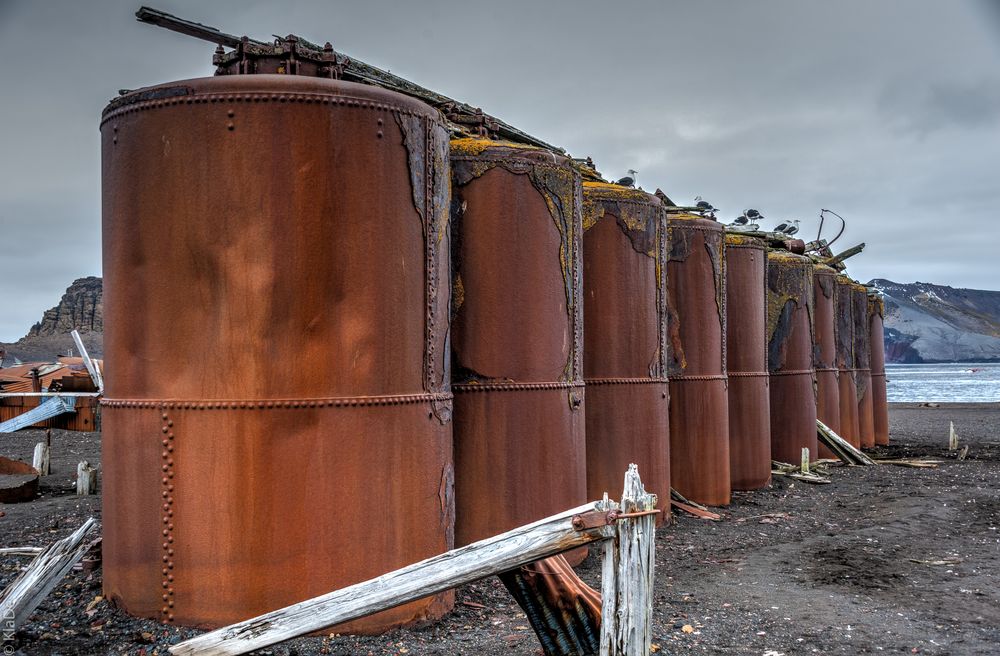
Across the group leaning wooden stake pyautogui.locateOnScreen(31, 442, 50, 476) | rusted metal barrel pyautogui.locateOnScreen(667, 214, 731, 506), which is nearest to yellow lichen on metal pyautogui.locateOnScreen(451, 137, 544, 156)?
rusted metal barrel pyautogui.locateOnScreen(667, 214, 731, 506)

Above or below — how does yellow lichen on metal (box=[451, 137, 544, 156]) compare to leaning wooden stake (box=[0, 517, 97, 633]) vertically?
above

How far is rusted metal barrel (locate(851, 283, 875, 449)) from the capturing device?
22656mm

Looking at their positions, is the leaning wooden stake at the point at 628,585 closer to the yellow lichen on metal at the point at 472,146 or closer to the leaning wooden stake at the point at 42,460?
the yellow lichen on metal at the point at 472,146

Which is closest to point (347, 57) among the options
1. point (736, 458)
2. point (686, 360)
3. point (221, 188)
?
point (221, 188)

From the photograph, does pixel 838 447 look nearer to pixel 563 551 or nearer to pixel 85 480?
pixel 85 480

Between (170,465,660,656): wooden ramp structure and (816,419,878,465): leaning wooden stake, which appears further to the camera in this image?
(816,419,878,465): leaning wooden stake

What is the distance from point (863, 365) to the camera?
2288 cm

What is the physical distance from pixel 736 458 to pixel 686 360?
2.77 m

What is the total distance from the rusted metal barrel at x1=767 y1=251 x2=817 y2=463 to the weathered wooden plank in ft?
40.7

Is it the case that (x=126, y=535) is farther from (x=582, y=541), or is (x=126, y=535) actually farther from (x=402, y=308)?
(x=582, y=541)

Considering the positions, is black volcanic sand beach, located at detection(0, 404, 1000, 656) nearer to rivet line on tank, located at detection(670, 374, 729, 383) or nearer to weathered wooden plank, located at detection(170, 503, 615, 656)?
weathered wooden plank, located at detection(170, 503, 615, 656)

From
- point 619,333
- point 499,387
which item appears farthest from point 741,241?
point 499,387

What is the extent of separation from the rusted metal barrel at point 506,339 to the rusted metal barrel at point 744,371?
22.2 feet

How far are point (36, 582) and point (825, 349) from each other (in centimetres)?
1665
